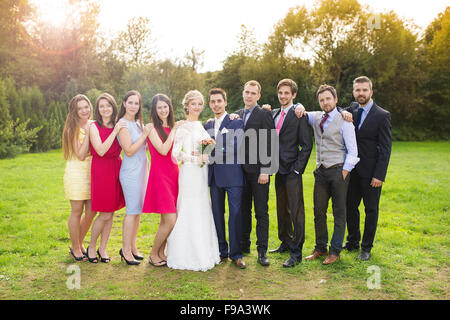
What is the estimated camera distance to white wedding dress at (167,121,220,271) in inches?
194

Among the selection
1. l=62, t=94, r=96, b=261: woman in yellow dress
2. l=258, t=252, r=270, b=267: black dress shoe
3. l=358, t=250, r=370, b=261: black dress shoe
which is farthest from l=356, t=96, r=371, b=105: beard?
l=62, t=94, r=96, b=261: woman in yellow dress

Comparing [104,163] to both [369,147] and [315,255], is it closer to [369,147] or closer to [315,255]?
[315,255]

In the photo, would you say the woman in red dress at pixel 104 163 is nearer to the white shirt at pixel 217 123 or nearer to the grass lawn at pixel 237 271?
the grass lawn at pixel 237 271

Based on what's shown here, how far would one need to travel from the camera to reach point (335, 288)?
441cm

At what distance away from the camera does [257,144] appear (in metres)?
4.99

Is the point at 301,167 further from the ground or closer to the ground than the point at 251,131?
closer to the ground

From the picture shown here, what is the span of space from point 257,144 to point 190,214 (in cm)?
130

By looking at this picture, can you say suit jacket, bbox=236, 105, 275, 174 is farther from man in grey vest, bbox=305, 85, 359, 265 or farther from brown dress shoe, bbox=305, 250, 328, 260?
brown dress shoe, bbox=305, 250, 328, 260

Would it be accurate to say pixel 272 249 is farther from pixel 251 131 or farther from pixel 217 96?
pixel 217 96

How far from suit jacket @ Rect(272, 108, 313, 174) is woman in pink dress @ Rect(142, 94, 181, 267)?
4.83 ft

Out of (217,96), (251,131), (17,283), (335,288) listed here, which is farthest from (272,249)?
(17,283)

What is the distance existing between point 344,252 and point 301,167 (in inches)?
65.5

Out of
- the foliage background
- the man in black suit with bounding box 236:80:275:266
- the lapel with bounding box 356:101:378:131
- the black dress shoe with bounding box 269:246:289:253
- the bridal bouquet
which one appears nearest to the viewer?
the bridal bouquet

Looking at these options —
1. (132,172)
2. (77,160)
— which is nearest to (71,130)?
(77,160)
